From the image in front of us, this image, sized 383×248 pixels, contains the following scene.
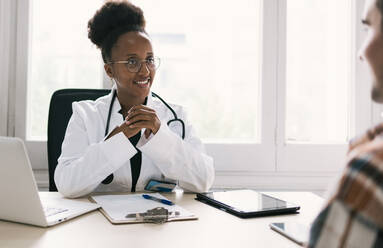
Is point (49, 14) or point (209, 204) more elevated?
point (49, 14)

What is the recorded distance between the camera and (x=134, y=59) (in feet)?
5.27

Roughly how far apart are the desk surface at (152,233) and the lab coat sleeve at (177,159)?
0.39 meters

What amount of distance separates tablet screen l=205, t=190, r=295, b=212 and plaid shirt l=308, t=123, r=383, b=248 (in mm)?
669

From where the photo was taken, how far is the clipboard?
1.00m

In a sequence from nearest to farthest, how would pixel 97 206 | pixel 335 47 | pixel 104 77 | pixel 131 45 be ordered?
pixel 97 206, pixel 131 45, pixel 104 77, pixel 335 47

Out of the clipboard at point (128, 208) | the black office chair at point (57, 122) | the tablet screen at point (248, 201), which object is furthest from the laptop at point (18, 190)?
the black office chair at point (57, 122)

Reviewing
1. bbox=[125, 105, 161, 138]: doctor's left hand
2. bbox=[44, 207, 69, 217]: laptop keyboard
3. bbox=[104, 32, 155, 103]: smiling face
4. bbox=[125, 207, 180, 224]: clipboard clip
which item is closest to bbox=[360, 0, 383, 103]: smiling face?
bbox=[125, 207, 180, 224]: clipboard clip

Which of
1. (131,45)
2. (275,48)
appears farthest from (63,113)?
(275,48)

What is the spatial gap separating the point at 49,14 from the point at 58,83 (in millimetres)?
356

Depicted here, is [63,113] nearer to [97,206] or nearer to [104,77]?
A: [104,77]

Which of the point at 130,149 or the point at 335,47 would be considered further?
the point at 335,47

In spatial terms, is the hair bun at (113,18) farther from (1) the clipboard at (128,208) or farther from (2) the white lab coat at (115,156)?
(1) the clipboard at (128,208)

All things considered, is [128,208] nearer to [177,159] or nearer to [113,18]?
[177,159]

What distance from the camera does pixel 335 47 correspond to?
2.26 m
